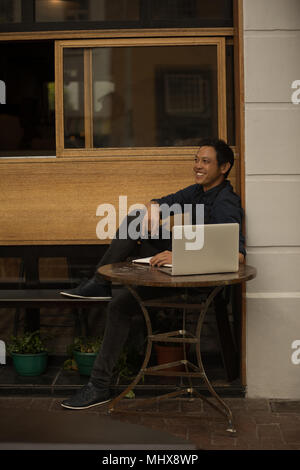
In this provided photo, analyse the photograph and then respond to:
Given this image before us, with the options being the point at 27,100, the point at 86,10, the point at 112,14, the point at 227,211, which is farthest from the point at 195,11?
the point at 227,211

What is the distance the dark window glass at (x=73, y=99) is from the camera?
15.8 ft

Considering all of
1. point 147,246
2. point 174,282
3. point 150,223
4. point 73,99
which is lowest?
point 174,282

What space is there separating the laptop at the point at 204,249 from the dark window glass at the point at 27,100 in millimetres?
1683

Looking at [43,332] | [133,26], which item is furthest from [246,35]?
[43,332]

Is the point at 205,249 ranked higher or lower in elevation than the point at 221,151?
lower

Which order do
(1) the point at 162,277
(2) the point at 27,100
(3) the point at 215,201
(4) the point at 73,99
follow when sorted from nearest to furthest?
1. (1) the point at 162,277
2. (3) the point at 215,201
3. (4) the point at 73,99
4. (2) the point at 27,100

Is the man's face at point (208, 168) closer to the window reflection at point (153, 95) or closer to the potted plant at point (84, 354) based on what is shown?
the window reflection at point (153, 95)

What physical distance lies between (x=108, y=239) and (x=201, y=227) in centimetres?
129

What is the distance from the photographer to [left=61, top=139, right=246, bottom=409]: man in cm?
411

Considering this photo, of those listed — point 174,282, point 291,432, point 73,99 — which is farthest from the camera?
point 73,99

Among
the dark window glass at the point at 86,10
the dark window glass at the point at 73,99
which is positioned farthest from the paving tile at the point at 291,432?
the dark window glass at the point at 86,10

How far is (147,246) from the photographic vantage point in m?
4.43

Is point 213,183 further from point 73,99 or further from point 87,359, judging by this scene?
point 87,359

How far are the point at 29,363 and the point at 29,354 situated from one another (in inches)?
2.4
